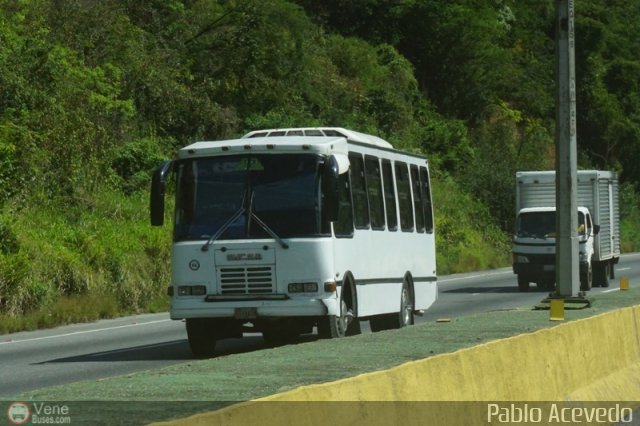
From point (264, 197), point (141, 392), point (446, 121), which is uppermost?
point (446, 121)

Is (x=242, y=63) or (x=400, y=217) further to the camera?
(x=242, y=63)

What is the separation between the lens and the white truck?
119ft

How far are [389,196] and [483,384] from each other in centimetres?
1237

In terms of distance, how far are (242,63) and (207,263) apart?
28.7 meters

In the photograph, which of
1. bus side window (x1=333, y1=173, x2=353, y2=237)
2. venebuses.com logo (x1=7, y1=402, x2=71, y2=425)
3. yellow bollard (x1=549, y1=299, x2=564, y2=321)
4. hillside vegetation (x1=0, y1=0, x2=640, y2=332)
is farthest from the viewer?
hillside vegetation (x1=0, y1=0, x2=640, y2=332)

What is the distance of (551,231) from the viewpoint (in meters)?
36.8

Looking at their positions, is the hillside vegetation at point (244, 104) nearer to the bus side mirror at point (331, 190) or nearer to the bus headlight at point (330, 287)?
the bus headlight at point (330, 287)

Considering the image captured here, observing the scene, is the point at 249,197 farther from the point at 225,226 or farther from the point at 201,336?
the point at 201,336

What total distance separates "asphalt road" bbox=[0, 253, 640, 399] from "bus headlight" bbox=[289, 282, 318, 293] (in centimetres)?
160

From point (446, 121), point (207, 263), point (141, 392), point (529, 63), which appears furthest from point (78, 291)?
point (529, 63)

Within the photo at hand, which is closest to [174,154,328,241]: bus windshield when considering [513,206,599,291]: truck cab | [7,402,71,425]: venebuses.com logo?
[7,402,71,425]: venebuses.com logo

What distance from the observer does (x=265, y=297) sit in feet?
60.6

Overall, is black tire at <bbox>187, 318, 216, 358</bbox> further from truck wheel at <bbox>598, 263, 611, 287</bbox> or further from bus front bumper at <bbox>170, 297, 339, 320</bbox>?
truck wheel at <bbox>598, 263, 611, 287</bbox>

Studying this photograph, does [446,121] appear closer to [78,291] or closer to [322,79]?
[322,79]
